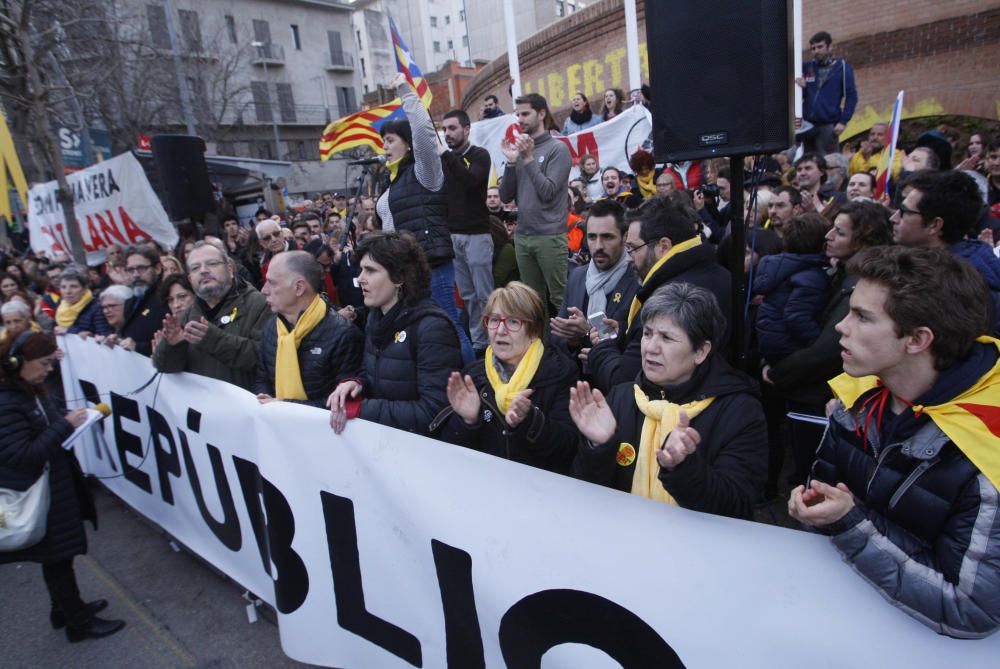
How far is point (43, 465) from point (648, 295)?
→ 309 cm

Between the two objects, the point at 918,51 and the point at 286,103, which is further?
the point at 286,103

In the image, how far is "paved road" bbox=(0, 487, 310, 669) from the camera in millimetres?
3033

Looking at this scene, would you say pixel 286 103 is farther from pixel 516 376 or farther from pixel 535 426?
pixel 535 426

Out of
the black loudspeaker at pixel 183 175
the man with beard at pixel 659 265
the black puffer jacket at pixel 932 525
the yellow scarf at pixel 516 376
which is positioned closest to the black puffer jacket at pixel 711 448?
the black puffer jacket at pixel 932 525

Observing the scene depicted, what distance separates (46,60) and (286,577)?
13.7 m

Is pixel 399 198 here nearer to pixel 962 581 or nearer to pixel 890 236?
pixel 890 236

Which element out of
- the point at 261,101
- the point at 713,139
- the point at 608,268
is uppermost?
the point at 261,101

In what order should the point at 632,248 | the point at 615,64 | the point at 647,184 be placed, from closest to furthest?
the point at 632,248
the point at 647,184
the point at 615,64

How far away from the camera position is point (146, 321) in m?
4.34

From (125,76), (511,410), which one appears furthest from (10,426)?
(125,76)

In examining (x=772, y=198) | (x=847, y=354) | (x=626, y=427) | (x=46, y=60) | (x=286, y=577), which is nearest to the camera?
→ (x=847, y=354)

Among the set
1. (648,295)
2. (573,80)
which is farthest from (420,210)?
(573,80)

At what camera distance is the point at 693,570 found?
1.64 m

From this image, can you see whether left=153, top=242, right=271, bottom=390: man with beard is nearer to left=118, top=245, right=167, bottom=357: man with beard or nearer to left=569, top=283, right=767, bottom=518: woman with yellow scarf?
left=118, top=245, right=167, bottom=357: man with beard
